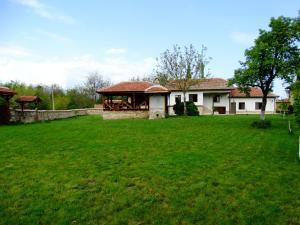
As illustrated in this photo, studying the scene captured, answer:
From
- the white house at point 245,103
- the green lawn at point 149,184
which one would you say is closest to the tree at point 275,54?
the green lawn at point 149,184

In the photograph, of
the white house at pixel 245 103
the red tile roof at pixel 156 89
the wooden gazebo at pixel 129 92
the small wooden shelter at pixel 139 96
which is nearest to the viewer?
the red tile roof at pixel 156 89

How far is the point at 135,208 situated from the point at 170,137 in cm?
925

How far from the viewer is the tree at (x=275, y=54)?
62.4 ft

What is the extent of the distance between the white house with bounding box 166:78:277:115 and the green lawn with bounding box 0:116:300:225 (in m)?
26.8

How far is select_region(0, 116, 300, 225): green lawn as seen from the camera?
549 cm

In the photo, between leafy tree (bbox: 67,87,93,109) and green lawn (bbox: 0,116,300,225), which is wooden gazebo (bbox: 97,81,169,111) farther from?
leafy tree (bbox: 67,87,93,109)

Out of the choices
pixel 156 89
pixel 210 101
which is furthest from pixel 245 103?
pixel 156 89

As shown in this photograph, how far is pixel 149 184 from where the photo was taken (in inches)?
284

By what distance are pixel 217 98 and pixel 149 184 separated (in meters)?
34.8

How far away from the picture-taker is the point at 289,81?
19172 millimetres

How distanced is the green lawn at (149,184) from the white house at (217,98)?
2678cm

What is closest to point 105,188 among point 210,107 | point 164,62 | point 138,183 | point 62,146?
point 138,183

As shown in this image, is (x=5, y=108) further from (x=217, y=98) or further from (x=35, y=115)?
(x=217, y=98)

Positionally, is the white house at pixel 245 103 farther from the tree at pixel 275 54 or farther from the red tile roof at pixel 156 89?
the tree at pixel 275 54
